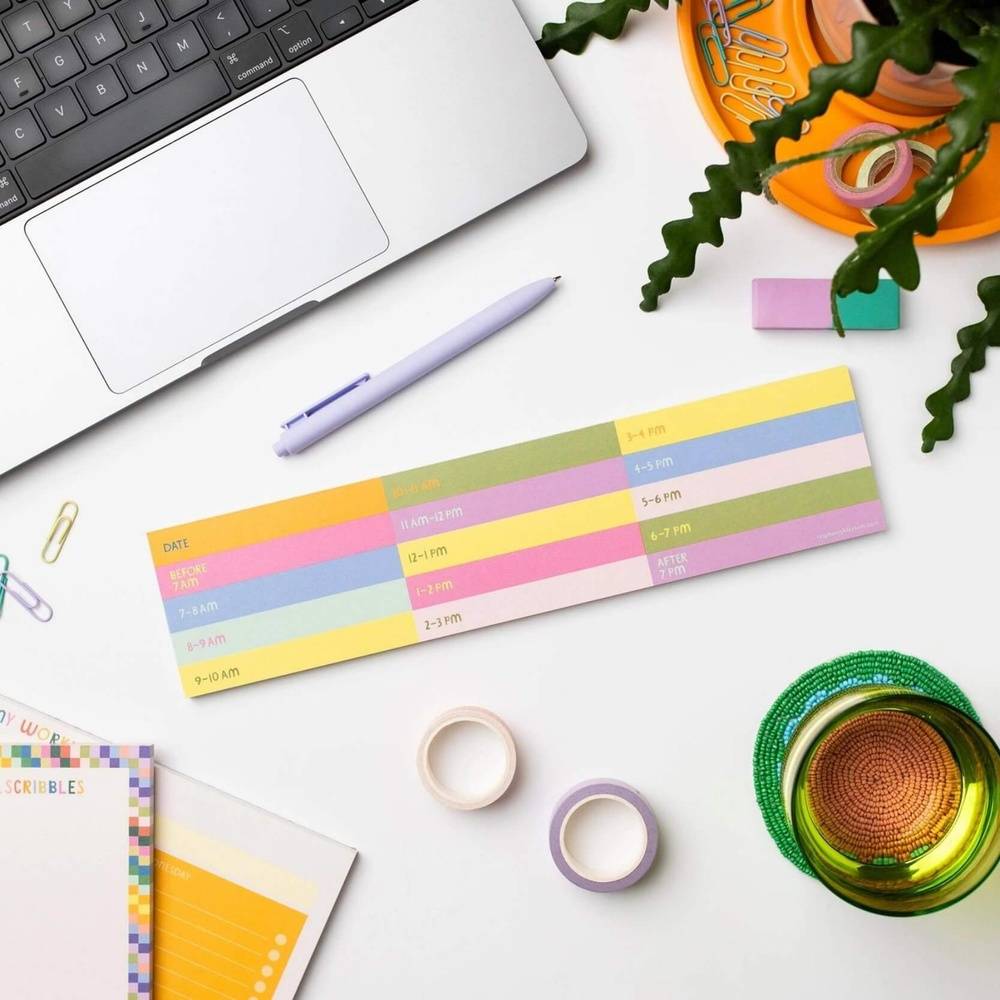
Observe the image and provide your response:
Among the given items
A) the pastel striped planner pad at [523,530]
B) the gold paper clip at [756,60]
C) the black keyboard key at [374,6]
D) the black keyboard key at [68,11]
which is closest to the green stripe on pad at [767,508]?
the pastel striped planner pad at [523,530]

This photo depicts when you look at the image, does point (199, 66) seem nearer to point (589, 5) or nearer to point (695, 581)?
point (589, 5)

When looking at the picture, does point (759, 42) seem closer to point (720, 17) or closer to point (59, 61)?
point (720, 17)

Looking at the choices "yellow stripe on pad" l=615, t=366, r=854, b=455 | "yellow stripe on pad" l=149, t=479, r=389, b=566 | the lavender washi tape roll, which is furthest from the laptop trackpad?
the lavender washi tape roll

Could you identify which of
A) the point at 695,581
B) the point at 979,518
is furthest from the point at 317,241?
the point at 979,518

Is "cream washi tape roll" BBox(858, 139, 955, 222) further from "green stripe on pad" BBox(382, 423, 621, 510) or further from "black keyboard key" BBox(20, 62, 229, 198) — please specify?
"black keyboard key" BBox(20, 62, 229, 198)

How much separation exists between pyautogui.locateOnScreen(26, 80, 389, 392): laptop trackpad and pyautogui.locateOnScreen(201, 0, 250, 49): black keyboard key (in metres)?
0.04

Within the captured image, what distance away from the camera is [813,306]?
69cm

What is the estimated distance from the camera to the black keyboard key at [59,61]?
0.63 m

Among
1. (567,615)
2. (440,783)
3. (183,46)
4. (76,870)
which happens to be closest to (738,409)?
(567,615)

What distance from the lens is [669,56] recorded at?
698 millimetres

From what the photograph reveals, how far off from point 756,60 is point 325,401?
1.15 ft

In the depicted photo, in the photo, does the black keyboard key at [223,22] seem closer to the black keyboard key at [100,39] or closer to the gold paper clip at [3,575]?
the black keyboard key at [100,39]

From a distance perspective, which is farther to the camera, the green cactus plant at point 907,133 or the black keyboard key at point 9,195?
the black keyboard key at point 9,195

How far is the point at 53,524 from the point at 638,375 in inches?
15.6
